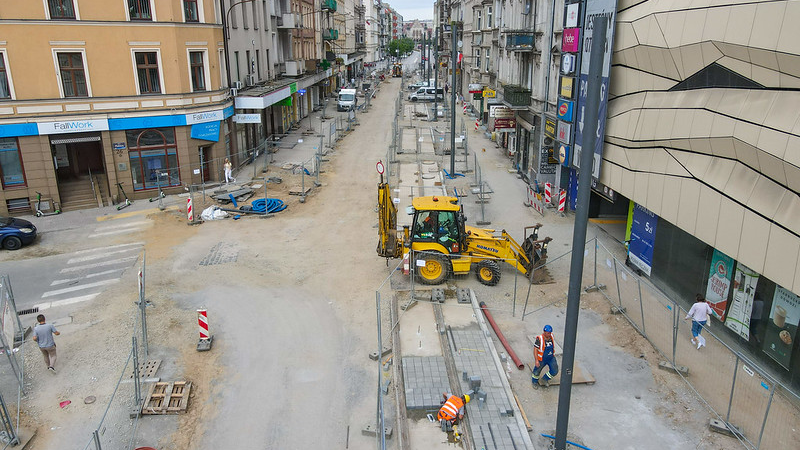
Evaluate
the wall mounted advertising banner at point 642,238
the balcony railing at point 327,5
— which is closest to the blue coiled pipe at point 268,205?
the wall mounted advertising banner at point 642,238

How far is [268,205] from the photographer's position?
24.4m

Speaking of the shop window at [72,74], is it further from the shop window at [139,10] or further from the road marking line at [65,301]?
the road marking line at [65,301]

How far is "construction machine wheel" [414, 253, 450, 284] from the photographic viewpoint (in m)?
16.5

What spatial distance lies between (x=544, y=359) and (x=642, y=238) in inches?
306

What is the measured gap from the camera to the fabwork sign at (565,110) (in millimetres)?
20919

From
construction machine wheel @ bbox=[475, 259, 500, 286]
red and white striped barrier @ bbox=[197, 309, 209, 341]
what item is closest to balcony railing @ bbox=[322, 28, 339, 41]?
construction machine wheel @ bbox=[475, 259, 500, 286]

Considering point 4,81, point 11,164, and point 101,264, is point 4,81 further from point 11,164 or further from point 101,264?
point 101,264

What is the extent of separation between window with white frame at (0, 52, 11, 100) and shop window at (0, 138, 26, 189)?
6.16 feet

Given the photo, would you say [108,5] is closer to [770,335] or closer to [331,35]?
[770,335]

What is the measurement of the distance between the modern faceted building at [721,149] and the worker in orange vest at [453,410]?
630 centimetres

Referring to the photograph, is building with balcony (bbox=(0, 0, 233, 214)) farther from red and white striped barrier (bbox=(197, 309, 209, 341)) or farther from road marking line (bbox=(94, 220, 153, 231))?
red and white striped barrier (bbox=(197, 309, 209, 341))

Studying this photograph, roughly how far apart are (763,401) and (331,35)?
199 feet

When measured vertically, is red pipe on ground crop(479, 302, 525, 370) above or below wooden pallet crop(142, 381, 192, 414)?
above

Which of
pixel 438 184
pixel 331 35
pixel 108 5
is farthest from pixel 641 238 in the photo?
pixel 331 35
